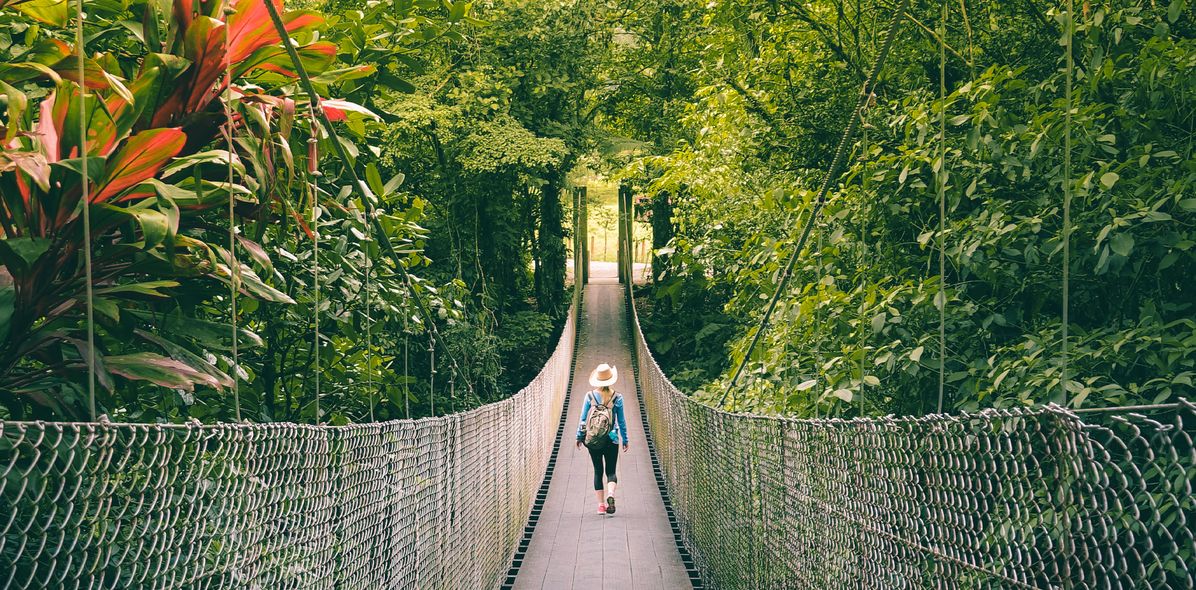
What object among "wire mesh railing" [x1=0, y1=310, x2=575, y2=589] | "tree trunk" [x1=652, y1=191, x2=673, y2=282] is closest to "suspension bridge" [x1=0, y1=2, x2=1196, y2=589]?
"wire mesh railing" [x1=0, y1=310, x2=575, y2=589]

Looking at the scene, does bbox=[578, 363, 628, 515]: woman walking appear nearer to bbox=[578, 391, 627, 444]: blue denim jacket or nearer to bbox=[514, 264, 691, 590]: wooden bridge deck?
bbox=[578, 391, 627, 444]: blue denim jacket

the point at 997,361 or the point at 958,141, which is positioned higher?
the point at 958,141

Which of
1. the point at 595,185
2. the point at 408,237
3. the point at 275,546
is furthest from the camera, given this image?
the point at 595,185

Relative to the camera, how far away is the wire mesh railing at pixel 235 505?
1257mm

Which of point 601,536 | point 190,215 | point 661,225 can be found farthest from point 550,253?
point 190,215

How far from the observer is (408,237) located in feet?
15.5

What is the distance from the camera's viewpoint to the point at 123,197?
→ 6.75 ft

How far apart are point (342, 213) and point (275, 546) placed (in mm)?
1793

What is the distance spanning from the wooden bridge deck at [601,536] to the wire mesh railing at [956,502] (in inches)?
46.3

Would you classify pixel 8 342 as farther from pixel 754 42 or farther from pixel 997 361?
pixel 754 42

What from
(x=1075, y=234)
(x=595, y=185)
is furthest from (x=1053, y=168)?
(x=595, y=185)

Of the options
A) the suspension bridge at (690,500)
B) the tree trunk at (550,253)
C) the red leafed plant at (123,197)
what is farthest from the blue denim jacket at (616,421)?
the tree trunk at (550,253)

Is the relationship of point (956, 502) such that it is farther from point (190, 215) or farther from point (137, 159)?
point (190, 215)

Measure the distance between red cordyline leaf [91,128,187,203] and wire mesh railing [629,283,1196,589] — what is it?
161cm
